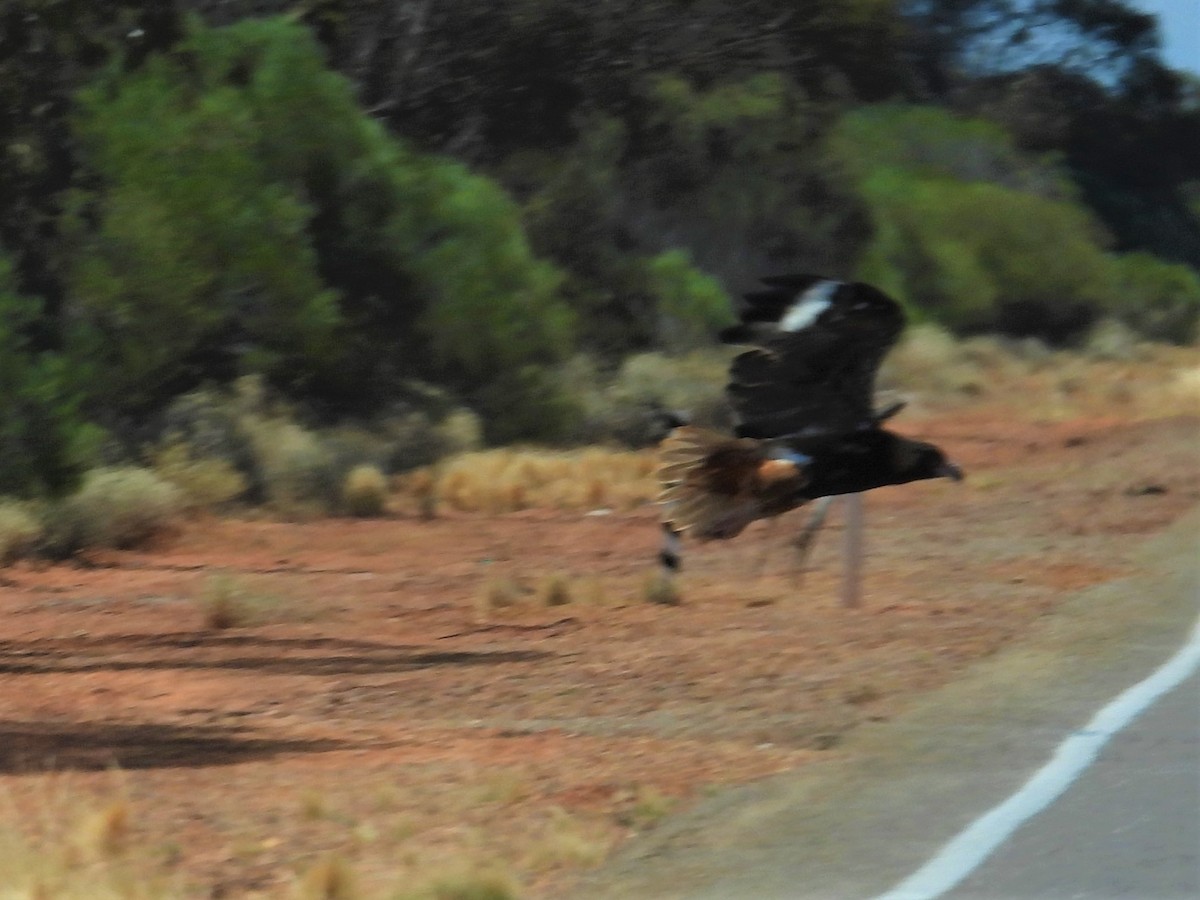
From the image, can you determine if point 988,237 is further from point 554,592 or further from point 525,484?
point 554,592

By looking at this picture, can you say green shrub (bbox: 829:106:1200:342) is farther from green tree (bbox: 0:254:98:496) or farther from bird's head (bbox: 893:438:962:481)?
bird's head (bbox: 893:438:962:481)

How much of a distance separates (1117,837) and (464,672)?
4650mm

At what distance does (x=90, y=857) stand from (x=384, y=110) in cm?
1805

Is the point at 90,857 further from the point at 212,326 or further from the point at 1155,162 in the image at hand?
the point at 1155,162

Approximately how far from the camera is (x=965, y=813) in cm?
725

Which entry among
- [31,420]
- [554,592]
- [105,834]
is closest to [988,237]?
[31,420]

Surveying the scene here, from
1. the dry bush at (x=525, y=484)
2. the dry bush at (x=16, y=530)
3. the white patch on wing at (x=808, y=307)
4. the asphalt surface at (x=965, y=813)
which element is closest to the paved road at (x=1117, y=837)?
the asphalt surface at (x=965, y=813)

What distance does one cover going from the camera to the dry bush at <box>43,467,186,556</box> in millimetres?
16266

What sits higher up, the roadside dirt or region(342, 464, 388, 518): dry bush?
the roadside dirt

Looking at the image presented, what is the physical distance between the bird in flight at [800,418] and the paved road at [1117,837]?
1.44 m

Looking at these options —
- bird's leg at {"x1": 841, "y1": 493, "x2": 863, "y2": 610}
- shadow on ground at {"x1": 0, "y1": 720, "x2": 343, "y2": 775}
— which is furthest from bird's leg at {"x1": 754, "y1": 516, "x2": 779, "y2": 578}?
shadow on ground at {"x1": 0, "y1": 720, "x2": 343, "y2": 775}

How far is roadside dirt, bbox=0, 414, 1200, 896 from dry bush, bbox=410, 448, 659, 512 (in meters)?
1.26

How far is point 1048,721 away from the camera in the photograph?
8.95 m

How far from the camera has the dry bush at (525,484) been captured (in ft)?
67.9
